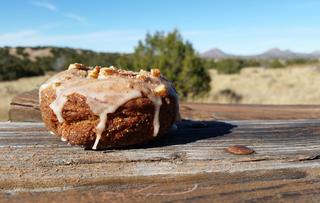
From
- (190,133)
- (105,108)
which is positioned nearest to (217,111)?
(190,133)

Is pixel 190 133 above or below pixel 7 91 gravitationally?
above

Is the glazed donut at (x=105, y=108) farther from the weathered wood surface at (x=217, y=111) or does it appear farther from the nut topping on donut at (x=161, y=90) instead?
the weathered wood surface at (x=217, y=111)

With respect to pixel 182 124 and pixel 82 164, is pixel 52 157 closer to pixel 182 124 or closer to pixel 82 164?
pixel 82 164

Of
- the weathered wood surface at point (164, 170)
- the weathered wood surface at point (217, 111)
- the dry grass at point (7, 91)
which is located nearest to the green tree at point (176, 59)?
the dry grass at point (7, 91)

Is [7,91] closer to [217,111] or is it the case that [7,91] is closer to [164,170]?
[217,111]

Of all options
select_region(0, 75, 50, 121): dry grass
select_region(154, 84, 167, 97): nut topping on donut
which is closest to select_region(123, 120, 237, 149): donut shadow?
select_region(154, 84, 167, 97): nut topping on donut

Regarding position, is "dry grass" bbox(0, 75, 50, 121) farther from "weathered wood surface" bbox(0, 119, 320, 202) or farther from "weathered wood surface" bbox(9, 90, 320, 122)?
"weathered wood surface" bbox(0, 119, 320, 202)
